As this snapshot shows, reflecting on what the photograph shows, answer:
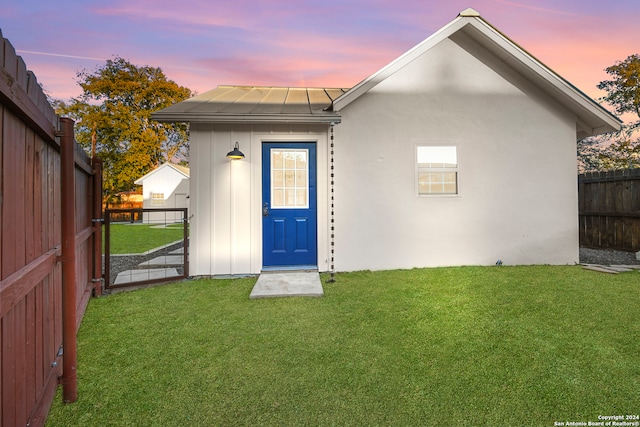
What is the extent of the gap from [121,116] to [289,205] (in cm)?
2915

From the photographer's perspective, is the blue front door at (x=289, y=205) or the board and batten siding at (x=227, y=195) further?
the blue front door at (x=289, y=205)

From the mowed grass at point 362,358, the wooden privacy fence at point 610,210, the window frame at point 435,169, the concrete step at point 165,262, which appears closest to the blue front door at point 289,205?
the mowed grass at point 362,358

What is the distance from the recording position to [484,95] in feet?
18.3

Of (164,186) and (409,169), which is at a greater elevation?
(164,186)

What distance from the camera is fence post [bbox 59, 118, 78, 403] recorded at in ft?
6.13

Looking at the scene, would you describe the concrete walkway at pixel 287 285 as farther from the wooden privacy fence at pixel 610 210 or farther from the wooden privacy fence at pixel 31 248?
the wooden privacy fence at pixel 610 210

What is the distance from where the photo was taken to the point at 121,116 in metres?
26.3

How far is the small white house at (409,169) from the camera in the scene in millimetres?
5066

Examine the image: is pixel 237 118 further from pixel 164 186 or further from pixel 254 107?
pixel 164 186

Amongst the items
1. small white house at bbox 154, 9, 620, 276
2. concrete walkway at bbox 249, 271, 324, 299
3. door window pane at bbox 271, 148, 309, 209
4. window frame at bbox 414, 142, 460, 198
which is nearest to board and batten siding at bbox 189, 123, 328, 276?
small white house at bbox 154, 9, 620, 276

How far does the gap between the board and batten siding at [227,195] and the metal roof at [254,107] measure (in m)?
0.32

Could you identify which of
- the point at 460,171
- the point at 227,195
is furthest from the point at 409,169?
the point at 227,195

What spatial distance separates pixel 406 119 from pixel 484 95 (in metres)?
1.69

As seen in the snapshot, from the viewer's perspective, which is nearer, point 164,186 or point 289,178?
point 289,178
